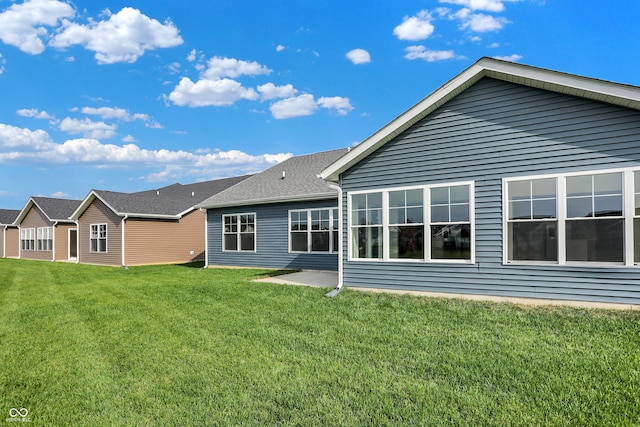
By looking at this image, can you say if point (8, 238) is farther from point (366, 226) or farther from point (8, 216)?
point (366, 226)

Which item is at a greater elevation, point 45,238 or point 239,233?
point 239,233

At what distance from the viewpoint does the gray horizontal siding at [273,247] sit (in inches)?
524

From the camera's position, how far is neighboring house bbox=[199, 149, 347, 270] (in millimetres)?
13164

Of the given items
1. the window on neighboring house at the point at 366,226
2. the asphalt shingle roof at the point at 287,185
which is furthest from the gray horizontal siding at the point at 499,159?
the asphalt shingle roof at the point at 287,185

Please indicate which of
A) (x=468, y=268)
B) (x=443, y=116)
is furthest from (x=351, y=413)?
(x=443, y=116)

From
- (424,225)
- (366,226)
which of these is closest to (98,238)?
(366,226)

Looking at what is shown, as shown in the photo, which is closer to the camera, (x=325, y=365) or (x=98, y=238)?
(x=325, y=365)

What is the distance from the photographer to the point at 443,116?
796cm

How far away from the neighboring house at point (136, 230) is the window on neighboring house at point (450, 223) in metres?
14.0

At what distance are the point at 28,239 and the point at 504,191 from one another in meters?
33.0

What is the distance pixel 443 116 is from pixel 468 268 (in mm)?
3408

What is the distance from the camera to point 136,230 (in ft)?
61.9

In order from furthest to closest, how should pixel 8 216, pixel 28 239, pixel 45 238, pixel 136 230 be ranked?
pixel 8 216 → pixel 28 239 → pixel 45 238 → pixel 136 230

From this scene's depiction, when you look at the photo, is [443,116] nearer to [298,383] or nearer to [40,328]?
[298,383]
